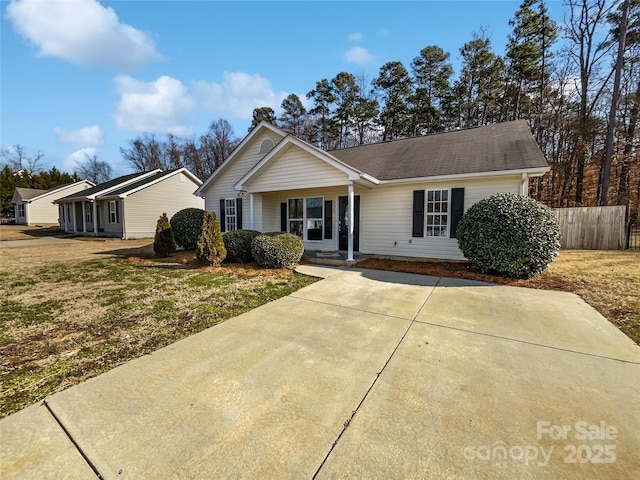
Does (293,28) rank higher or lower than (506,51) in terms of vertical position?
lower

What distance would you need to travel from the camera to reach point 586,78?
1694 centimetres

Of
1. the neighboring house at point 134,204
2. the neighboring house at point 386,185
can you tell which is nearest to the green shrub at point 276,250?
the neighboring house at point 386,185

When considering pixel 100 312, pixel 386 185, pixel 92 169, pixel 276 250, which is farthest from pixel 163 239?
pixel 92 169

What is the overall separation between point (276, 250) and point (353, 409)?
595cm

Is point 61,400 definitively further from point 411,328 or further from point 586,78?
point 586,78

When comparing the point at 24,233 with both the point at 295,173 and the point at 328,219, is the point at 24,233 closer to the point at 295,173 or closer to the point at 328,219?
the point at 295,173

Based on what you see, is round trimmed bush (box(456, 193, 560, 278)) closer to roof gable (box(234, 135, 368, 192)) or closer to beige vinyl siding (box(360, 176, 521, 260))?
beige vinyl siding (box(360, 176, 521, 260))

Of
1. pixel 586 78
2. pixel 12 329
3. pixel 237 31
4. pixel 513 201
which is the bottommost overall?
pixel 12 329

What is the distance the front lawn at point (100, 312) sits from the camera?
2.81 meters

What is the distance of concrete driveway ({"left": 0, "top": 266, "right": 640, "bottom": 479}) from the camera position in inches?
67.1

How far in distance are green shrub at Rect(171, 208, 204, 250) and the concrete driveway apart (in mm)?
9133

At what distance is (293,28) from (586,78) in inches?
748

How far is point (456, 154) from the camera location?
9.41 meters

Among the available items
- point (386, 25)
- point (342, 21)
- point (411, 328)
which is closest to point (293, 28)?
point (342, 21)
